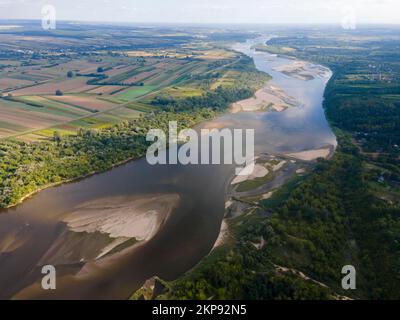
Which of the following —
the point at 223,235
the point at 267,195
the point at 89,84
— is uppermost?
the point at 89,84

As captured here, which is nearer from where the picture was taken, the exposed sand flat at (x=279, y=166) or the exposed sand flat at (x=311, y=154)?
the exposed sand flat at (x=279, y=166)

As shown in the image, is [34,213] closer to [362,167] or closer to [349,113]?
[362,167]

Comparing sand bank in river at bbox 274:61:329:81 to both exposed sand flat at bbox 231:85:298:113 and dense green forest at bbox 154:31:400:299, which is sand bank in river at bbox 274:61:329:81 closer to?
exposed sand flat at bbox 231:85:298:113

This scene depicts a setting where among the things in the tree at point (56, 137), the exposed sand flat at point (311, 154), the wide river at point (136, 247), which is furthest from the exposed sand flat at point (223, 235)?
the tree at point (56, 137)

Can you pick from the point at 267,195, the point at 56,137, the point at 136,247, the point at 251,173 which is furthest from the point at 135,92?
the point at 136,247

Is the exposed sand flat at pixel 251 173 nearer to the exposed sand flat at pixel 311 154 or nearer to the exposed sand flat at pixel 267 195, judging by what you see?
the exposed sand flat at pixel 267 195

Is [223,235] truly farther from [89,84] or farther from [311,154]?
[89,84]

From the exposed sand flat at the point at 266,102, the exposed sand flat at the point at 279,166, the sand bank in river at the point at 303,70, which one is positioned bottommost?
the exposed sand flat at the point at 279,166

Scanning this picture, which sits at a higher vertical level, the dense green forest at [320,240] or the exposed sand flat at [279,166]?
the exposed sand flat at [279,166]
